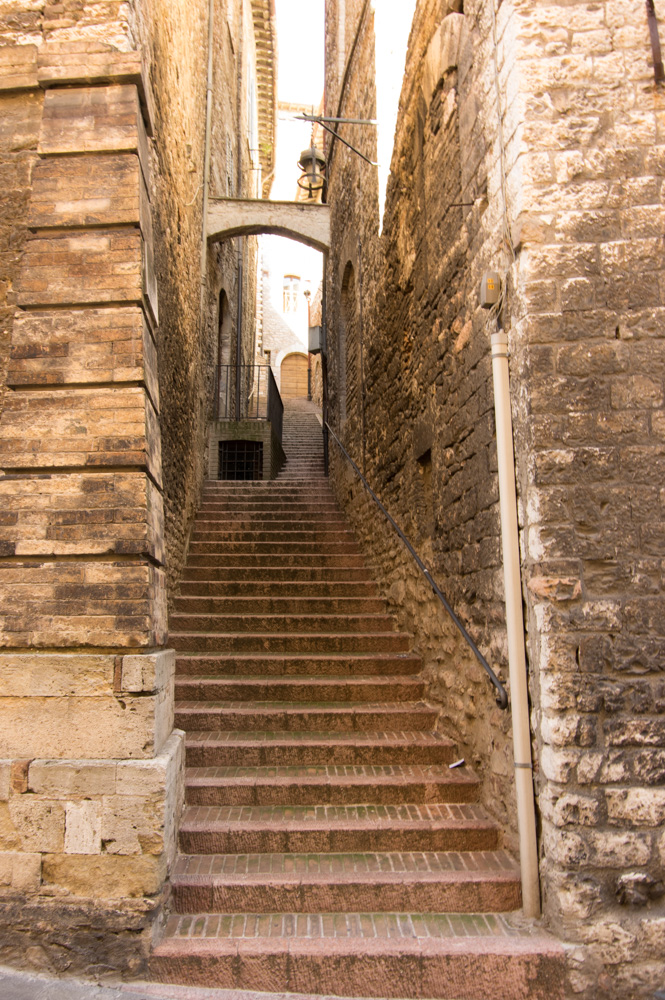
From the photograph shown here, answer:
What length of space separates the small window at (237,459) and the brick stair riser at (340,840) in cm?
774

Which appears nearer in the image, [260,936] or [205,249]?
[260,936]

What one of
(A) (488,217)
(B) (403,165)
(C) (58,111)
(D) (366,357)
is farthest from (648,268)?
(D) (366,357)

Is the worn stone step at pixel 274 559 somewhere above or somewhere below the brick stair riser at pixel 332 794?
above

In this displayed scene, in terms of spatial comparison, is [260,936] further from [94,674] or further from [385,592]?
[385,592]

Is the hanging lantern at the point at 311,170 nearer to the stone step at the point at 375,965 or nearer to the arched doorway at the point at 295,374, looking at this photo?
the stone step at the point at 375,965

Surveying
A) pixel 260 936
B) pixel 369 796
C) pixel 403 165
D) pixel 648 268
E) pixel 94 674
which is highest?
pixel 403 165

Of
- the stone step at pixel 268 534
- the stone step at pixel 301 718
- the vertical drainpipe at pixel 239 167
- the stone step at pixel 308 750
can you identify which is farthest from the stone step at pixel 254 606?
the vertical drainpipe at pixel 239 167

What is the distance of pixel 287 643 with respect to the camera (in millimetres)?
4973

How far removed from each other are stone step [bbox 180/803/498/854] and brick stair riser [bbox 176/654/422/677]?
1384 millimetres

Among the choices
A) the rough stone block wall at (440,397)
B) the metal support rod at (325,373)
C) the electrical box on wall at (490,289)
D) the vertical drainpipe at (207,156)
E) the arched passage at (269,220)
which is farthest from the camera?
the metal support rod at (325,373)

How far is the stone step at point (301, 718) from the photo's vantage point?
160 inches

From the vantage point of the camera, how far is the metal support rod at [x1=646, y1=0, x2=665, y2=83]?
9.43ft

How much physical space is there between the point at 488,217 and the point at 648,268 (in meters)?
0.87

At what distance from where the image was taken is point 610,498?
2760mm
